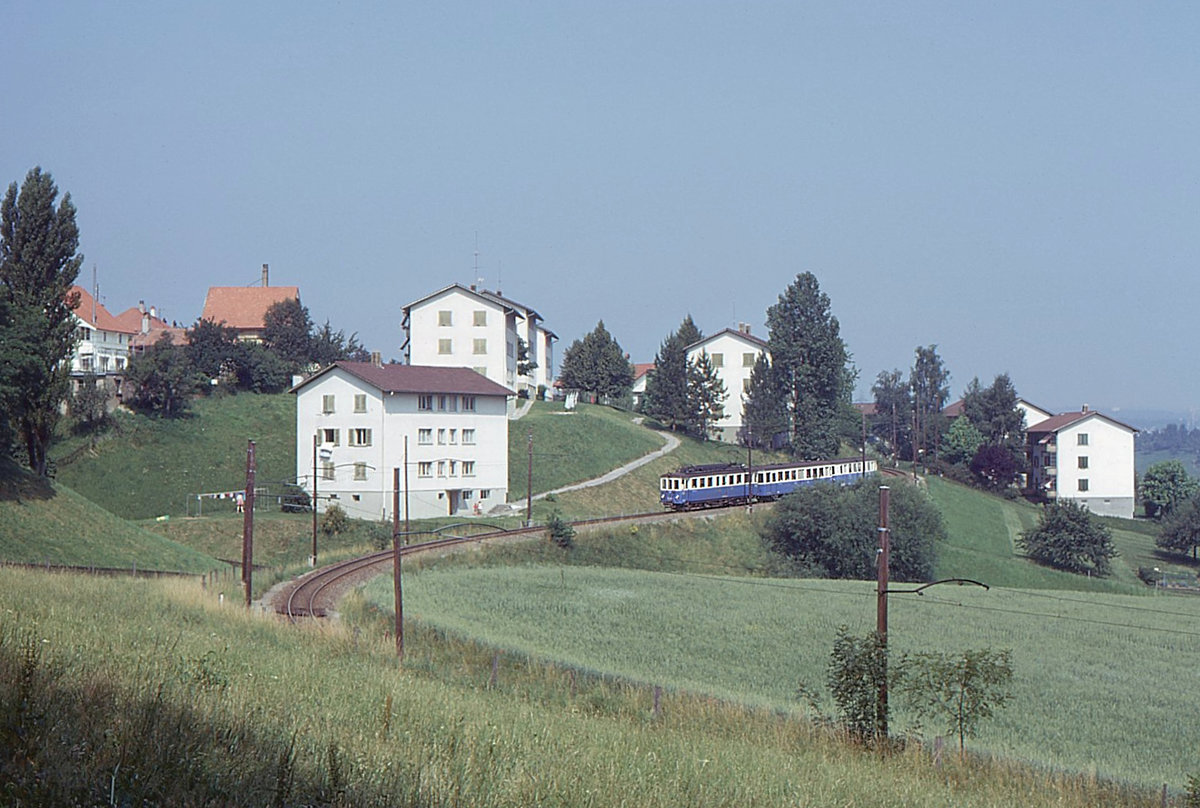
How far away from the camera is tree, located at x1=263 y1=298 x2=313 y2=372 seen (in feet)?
286

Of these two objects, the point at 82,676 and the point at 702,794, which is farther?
the point at 82,676

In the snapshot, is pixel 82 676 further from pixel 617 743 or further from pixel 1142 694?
pixel 1142 694

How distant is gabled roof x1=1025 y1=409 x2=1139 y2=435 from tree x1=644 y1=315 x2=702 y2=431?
37.3 metres

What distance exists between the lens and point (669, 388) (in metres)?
94.5

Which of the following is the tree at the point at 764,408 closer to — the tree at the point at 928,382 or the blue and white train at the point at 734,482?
the blue and white train at the point at 734,482

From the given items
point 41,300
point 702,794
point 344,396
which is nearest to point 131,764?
point 702,794

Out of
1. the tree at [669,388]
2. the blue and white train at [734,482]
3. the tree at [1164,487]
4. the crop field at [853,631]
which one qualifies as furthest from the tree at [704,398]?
Result: the tree at [1164,487]

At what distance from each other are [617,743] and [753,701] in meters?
10.6

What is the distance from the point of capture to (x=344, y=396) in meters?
62.4

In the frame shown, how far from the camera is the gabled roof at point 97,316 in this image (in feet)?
305

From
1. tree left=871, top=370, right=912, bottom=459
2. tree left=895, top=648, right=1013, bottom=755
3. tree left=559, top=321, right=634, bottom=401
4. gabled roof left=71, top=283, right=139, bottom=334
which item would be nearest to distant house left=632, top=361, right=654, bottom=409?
tree left=559, top=321, right=634, bottom=401

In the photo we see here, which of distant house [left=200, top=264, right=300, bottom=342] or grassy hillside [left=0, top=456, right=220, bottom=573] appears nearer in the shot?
grassy hillside [left=0, top=456, right=220, bottom=573]

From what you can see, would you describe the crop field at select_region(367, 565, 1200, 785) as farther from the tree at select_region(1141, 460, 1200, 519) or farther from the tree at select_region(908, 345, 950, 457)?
the tree at select_region(908, 345, 950, 457)

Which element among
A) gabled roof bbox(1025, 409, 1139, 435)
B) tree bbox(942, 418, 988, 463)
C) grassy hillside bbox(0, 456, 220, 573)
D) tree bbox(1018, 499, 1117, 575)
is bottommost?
tree bbox(1018, 499, 1117, 575)
